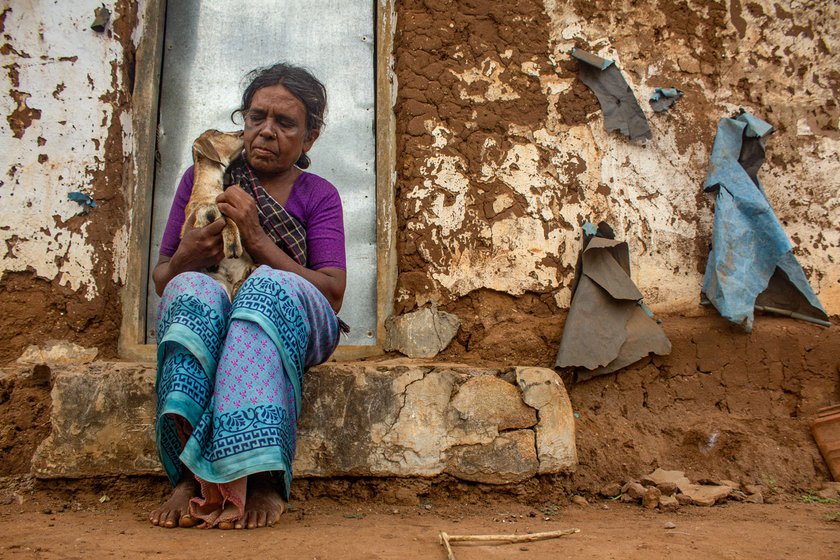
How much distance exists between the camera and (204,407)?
2.30 metres

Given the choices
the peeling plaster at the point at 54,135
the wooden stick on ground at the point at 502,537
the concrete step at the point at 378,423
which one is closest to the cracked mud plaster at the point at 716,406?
the concrete step at the point at 378,423

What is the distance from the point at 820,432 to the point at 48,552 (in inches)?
117

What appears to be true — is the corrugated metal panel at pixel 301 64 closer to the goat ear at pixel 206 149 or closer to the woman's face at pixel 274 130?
the woman's face at pixel 274 130

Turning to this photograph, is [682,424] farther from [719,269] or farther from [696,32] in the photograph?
[696,32]

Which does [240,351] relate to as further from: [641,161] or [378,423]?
[641,161]

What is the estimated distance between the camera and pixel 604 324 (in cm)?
342

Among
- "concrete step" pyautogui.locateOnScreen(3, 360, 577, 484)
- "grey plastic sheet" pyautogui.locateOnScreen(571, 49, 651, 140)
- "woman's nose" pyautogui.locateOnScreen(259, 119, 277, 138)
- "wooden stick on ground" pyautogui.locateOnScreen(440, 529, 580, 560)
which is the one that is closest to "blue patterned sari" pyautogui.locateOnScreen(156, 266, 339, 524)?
"concrete step" pyautogui.locateOnScreen(3, 360, 577, 484)

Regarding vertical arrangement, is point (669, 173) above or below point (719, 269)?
above

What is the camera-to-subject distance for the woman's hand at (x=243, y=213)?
2.72m

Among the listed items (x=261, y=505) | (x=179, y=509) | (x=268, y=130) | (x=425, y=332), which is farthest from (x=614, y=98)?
(x=179, y=509)

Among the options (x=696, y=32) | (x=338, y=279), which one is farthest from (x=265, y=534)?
(x=696, y=32)

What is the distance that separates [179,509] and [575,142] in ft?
7.82

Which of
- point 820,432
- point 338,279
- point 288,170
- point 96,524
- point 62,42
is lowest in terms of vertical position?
point 96,524

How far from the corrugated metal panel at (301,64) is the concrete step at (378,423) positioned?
0.75 metres
